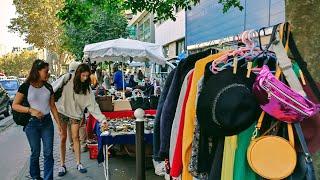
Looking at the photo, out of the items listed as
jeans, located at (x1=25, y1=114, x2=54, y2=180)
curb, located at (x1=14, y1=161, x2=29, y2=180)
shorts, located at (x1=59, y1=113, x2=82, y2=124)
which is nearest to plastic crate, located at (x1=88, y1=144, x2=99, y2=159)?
shorts, located at (x1=59, y1=113, x2=82, y2=124)

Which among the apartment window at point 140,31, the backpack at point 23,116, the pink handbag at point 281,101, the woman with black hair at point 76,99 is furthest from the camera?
the apartment window at point 140,31

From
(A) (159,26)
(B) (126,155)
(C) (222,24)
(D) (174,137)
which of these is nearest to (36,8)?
(A) (159,26)

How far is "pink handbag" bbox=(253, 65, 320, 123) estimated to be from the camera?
7.67 feet

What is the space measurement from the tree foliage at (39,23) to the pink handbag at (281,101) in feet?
132

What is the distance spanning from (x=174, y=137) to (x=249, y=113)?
0.85 metres

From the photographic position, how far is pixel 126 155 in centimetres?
861

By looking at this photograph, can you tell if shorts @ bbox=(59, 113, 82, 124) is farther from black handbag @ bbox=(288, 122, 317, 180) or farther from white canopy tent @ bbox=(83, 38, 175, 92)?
black handbag @ bbox=(288, 122, 317, 180)

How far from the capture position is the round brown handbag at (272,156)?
93.6 inches

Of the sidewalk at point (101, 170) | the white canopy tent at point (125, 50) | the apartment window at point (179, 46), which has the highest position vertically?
the apartment window at point (179, 46)

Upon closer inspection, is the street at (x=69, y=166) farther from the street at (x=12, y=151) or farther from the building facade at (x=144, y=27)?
the building facade at (x=144, y=27)

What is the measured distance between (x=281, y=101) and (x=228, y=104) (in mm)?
291

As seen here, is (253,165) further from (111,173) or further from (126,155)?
(126,155)

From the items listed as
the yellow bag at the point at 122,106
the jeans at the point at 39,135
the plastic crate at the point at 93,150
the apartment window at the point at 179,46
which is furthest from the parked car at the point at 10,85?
the jeans at the point at 39,135

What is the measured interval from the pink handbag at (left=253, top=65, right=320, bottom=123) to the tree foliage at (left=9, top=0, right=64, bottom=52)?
132 ft
